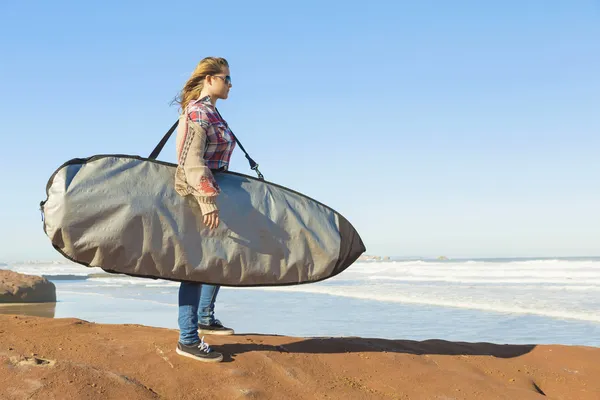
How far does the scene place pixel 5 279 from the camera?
13.1m

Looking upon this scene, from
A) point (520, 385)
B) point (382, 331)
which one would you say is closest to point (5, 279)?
point (382, 331)

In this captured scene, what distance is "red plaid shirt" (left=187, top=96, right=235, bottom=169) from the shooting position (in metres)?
3.85

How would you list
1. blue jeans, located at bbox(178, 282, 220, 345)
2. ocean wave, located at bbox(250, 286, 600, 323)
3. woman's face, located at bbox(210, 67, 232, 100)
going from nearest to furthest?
blue jeans, located at bbox(178, 282, 220, 345) < woman's face, located at bbox(210, 67, 232, 100) < ocean wave, located at bbox(250, 286, 600, 323)

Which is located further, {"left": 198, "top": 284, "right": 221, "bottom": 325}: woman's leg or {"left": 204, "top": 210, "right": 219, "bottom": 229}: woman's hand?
{"left": 198, "top": 284, "right": 221, "bottom": 325}: woman's leg

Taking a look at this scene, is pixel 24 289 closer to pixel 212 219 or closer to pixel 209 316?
pixel 209 316

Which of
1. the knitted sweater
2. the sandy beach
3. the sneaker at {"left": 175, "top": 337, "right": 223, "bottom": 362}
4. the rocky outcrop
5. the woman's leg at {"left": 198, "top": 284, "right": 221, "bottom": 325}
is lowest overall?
the rocky outcrop

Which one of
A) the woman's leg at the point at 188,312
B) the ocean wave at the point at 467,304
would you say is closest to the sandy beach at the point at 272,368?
the woman's leg at the point at 188,312

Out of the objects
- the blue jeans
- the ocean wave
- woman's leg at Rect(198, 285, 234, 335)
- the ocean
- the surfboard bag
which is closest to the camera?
the surfboard bag

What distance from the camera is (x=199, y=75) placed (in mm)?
4121

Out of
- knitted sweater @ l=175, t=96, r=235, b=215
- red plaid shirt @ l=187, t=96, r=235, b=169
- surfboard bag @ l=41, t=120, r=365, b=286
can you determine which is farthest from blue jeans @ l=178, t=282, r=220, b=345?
red plaid shirt @ l=187, t=96, r=235, b=169

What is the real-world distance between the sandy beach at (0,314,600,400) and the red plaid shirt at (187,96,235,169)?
1.30m

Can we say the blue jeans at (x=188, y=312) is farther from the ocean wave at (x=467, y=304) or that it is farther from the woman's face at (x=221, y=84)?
the ocean wave at (x=467, y=304)

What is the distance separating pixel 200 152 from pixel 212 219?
437 mm

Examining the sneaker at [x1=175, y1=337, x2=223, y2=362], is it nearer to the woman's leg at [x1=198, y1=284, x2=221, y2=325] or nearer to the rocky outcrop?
the woman's leg at [x1=198, y1=284, x2=221, y2=325]
